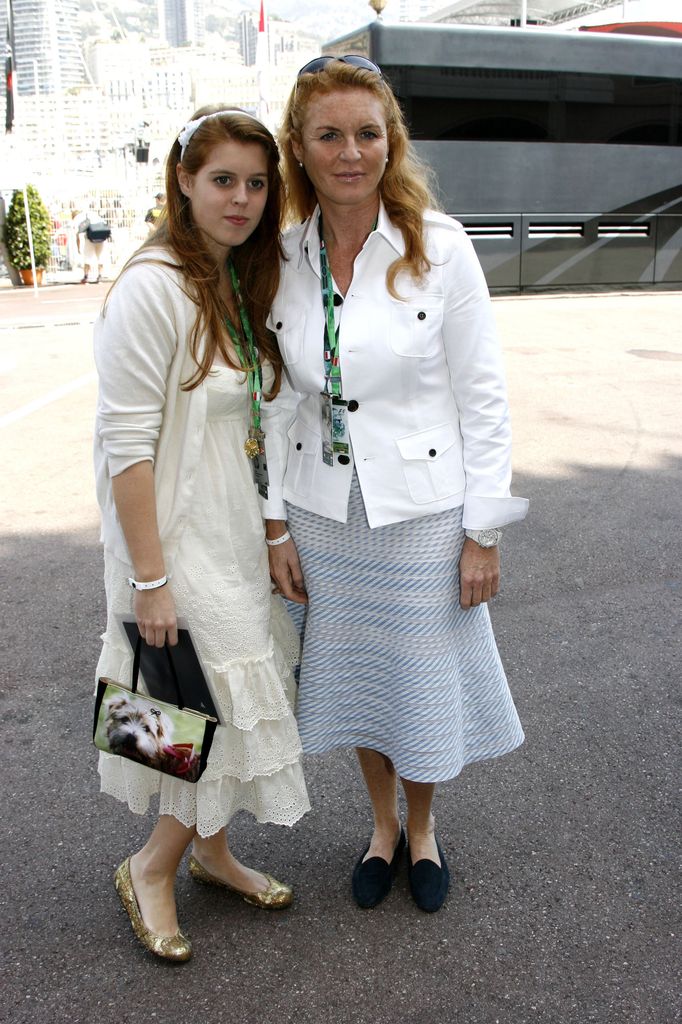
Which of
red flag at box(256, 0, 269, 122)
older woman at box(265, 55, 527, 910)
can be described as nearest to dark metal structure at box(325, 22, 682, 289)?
red flag at box(256, 0, 269, 122)

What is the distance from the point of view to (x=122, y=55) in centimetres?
14712

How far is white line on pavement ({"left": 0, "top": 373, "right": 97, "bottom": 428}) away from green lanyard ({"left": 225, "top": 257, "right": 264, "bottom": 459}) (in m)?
6.34

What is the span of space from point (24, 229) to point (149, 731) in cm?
2030

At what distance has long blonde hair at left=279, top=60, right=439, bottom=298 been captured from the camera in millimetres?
2148

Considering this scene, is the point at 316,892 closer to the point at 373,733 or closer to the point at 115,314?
the point at 373,733

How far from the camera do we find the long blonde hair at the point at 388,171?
84.6 inches

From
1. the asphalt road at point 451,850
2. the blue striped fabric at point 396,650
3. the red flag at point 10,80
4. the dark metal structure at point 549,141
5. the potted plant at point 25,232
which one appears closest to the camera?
the asphalt road at point 451,850

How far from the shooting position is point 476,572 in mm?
2346

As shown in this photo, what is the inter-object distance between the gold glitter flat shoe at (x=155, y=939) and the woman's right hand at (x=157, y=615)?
2.49 ft

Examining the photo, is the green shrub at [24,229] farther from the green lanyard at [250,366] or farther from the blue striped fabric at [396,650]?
the blue striped fabric at [396,650]

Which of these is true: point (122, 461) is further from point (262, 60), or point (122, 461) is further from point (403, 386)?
point (262, 60)

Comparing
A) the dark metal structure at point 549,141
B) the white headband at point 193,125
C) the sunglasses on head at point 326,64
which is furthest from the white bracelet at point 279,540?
the dark metal structure at point 549,141

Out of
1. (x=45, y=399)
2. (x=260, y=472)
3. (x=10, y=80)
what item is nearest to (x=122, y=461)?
(x=260, y=472)

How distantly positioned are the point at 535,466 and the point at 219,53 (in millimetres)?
194134
